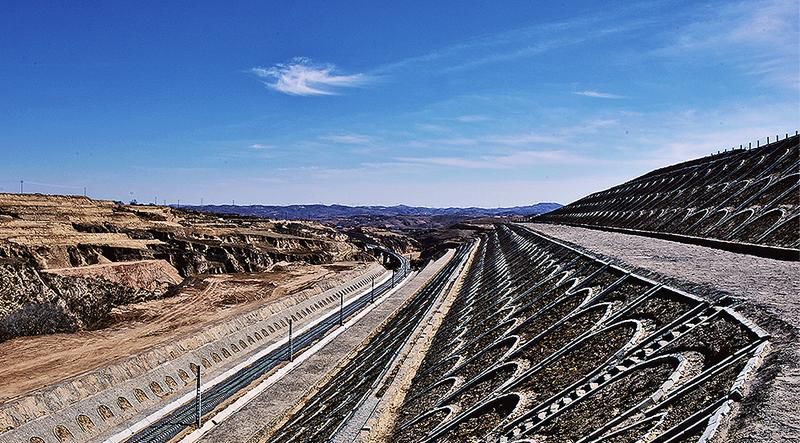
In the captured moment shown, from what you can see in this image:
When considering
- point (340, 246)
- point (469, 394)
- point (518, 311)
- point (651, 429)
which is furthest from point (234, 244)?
point (651, 429)

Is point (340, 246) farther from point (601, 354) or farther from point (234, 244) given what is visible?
point (601, 354)

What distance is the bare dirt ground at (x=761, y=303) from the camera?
516cm

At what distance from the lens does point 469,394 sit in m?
11.6

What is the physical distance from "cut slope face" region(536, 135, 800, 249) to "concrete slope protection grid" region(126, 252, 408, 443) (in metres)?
22.3

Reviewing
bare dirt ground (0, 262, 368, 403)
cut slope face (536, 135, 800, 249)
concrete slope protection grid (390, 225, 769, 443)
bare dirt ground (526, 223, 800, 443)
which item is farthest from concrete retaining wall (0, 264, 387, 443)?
cut slope face (536, 135, 800, 249)

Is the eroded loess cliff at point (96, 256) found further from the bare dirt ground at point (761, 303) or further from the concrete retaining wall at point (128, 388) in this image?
the bare dirt ground at point (761, 303)

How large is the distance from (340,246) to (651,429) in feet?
277

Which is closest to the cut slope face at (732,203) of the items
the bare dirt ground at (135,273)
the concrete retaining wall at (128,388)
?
the concrete retaining wall at (128,388)

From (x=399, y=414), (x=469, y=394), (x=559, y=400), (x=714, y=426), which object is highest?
(x=714, y=426)

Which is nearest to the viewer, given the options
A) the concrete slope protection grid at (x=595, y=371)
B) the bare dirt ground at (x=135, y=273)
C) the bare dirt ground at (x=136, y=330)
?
the concrete slope protection grid at (x=595, y=371)

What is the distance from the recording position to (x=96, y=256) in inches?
2069

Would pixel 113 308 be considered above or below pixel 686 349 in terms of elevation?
below

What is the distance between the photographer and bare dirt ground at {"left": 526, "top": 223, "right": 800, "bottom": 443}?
16.9 ft

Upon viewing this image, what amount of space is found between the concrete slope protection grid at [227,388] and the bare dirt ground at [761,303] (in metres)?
17.3
